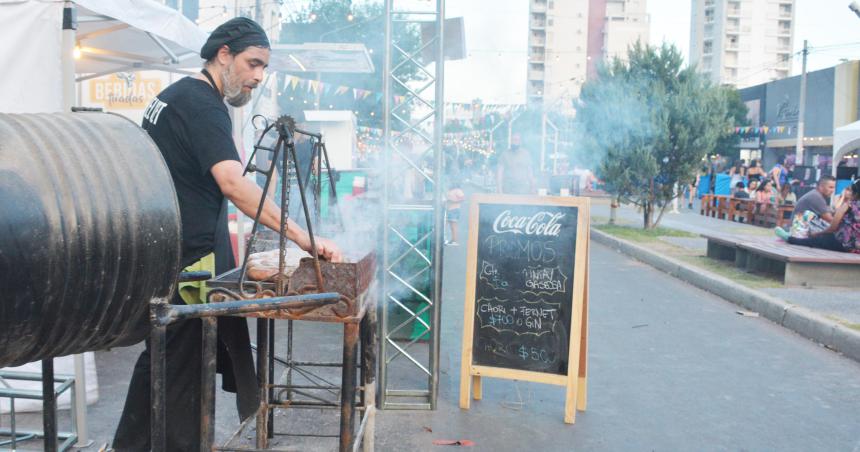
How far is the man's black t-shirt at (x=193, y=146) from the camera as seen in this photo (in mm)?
2744

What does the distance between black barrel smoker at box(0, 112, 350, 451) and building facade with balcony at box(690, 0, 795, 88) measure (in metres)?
110

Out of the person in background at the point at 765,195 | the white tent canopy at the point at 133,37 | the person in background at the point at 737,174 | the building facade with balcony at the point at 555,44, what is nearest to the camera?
the white tent canopy at the point at 133,37

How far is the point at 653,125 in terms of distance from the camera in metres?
15.2

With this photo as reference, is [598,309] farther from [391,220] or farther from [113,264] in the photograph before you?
[113,264]

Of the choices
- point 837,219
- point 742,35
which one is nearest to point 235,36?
point 837,219

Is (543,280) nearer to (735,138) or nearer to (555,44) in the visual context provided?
(735,138)

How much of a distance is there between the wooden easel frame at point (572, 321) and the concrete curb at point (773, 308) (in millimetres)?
3129

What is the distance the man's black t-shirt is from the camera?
2.74 m

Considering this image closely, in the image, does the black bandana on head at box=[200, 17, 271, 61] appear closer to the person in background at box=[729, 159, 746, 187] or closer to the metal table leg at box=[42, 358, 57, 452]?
the metal table leg at box=[42, 358, 57, 452]

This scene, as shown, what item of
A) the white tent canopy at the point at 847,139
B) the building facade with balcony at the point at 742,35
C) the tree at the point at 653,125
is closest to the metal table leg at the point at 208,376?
the tree at the point at 653,125

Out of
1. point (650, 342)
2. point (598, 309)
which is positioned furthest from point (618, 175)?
point (650, 342)

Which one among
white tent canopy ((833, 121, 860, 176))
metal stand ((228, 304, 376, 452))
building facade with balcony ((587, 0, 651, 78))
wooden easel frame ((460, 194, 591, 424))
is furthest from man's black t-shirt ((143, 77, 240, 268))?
building facade with balcony ((587, 0, 651, 78))

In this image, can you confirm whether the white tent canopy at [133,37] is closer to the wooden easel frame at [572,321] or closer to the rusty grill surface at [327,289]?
the rusty grill surface at [327,289]

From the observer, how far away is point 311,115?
2166 cm
